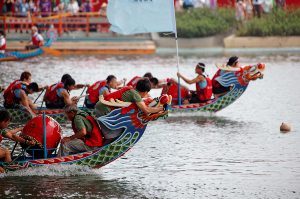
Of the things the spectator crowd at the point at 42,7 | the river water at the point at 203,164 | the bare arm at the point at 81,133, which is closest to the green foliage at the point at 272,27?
the spectator crowd at the point at 42,7

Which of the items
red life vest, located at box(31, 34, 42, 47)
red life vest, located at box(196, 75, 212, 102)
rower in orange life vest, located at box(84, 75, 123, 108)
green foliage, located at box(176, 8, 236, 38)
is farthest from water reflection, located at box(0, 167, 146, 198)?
green foliage, located at box(176, 8, 236, 38)

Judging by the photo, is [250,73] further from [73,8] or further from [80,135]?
[73,8]

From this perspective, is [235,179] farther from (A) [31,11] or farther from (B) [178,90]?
(A) [31,11]

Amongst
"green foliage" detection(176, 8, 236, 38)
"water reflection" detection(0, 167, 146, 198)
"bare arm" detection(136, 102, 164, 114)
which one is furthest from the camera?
"green foliage" detection(176, 8, 236, 38)

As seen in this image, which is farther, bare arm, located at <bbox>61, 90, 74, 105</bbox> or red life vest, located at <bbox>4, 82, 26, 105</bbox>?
red life vest, located at <bbox>4, 82, 26, 105</bbox>

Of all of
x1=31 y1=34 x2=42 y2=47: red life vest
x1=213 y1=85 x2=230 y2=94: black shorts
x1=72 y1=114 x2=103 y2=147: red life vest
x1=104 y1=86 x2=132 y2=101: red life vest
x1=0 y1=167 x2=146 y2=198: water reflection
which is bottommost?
x1=31 y1=34 x2=42 y2=47: red life vest

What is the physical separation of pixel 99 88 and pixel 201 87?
2.63 metres

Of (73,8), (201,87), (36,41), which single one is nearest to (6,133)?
(201,87)

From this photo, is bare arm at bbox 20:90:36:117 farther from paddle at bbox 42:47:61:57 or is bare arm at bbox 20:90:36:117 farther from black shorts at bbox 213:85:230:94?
paddle at bbox 42:47:61:57

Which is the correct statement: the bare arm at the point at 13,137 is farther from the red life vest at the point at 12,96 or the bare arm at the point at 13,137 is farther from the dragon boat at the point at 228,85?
the dragon boat at the point at 228,85

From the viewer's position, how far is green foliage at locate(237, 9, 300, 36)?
143 ft

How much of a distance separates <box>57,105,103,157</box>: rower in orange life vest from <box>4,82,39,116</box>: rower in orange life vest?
608cm

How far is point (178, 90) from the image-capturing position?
23.4m

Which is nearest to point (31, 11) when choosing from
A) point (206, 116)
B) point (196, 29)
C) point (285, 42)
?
point (196, 29)
